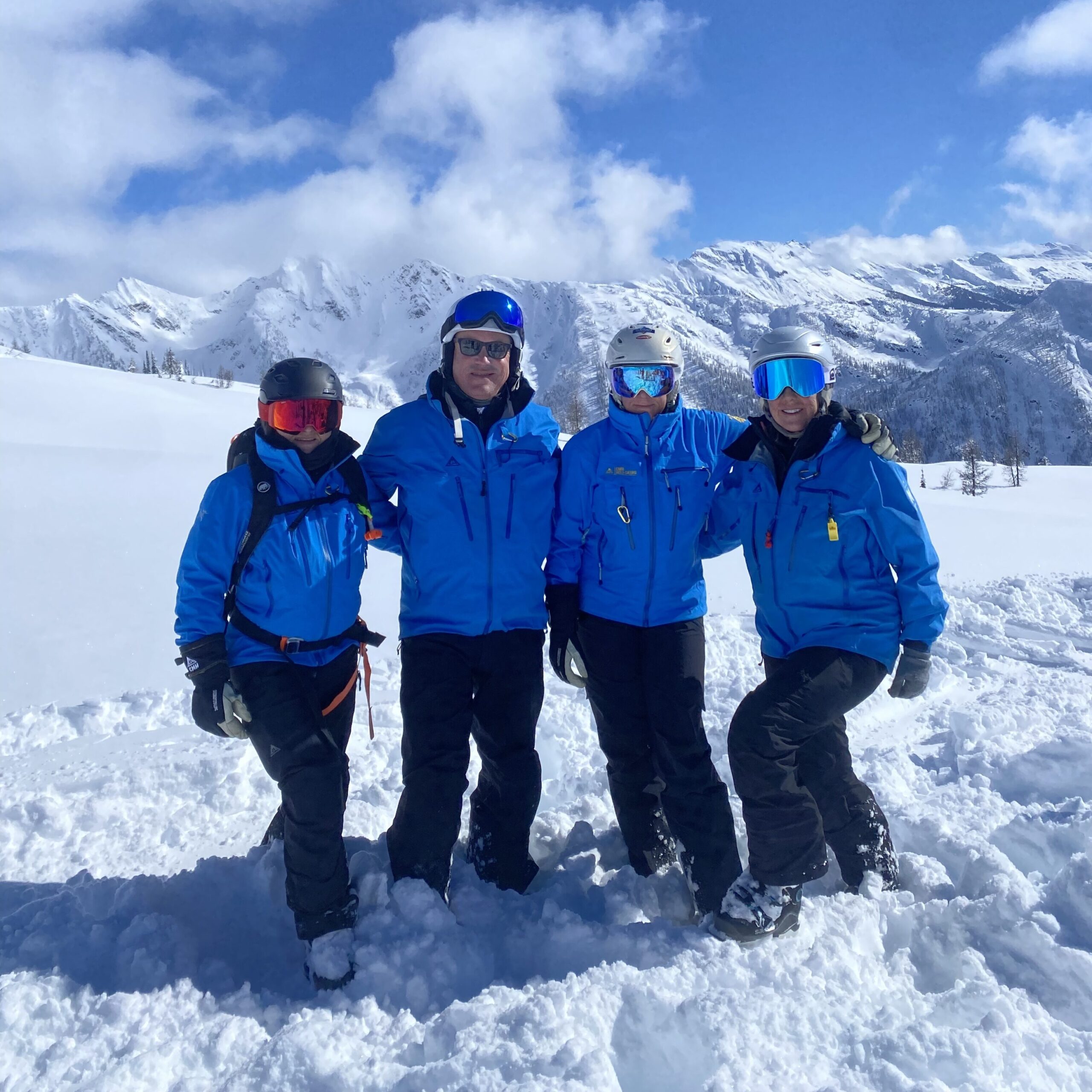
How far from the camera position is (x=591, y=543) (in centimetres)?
364

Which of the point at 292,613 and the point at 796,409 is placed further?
the point at 796,409

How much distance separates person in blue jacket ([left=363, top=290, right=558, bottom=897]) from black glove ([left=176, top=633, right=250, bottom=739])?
2.30ft

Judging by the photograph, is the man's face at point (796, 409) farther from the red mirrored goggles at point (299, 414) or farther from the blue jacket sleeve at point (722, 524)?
the red mirrored goggles at point (299, 414)

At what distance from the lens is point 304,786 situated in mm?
3043

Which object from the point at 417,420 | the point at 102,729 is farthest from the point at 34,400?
the point at 417,420

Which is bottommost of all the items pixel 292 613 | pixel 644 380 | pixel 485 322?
pixel 292 613

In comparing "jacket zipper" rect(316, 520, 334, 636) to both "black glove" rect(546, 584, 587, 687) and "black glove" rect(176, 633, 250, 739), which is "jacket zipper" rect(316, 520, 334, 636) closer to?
"black glove" rect(176, 633, 250, 739)

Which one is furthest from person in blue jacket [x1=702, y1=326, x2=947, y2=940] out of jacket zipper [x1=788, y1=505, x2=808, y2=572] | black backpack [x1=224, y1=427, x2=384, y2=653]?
black backpack [x1=224, y1=427, x2=384, y2=653]

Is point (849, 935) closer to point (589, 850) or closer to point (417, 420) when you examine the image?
point (589, 850)

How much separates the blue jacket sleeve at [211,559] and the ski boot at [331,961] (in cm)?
128

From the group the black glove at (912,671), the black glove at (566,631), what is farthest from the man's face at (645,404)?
the black glove at (912,671)

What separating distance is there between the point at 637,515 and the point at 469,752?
4.36ft

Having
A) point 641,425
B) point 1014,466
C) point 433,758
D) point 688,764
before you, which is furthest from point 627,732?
point 1014,466

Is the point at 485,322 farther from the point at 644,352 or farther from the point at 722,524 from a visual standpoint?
the point at 722,524
